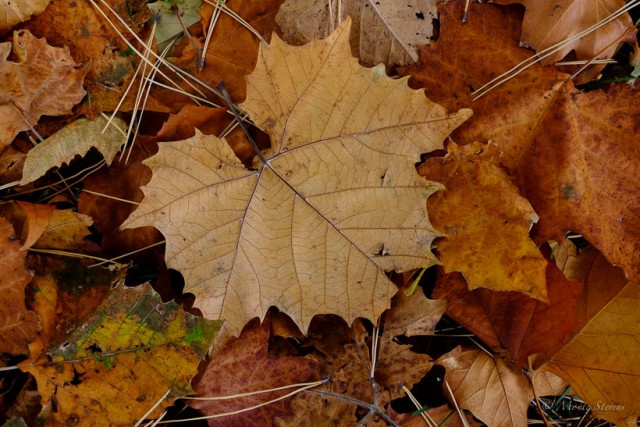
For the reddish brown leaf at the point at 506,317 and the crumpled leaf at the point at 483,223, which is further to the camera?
the reddish brown leaf at the point at 506,317

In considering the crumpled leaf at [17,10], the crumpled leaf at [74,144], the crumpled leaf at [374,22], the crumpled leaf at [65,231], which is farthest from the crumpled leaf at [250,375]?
the crumpled leaf at [17,10]

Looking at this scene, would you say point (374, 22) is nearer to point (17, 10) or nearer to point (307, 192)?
point (307, 192)

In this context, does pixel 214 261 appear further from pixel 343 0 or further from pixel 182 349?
pixel 343 0

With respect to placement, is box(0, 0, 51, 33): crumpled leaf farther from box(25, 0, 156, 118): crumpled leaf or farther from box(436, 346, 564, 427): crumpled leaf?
box(436, 346, 564, 427): crumpled leaf

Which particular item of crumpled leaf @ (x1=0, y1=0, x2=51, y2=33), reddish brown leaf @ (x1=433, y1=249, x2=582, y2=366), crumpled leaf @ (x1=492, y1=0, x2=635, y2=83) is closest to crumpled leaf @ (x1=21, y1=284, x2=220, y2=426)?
reddish brown leaf @ (x1=433, y1=249, x2=582, y2=366)

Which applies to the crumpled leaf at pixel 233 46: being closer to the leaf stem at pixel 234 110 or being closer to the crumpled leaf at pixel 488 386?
the leaf stem at pixel 234 110

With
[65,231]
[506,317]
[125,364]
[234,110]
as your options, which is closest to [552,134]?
[506,317]

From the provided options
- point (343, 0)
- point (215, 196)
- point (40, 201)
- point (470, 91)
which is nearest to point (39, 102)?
point (40, 201)
